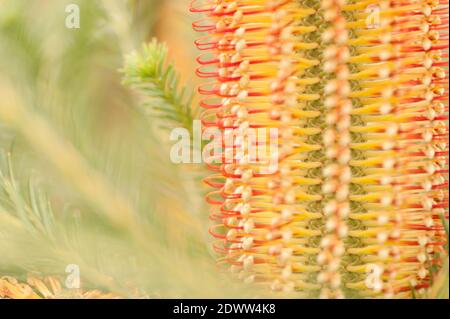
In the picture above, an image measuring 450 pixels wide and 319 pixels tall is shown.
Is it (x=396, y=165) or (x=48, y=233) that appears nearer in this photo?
(x=396, y=165)

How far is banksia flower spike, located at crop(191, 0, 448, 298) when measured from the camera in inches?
15.2

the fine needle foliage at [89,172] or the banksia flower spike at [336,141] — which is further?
the fine needle foliage at [89,172]

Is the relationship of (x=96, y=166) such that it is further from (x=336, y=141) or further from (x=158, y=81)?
(x=336, y=141)

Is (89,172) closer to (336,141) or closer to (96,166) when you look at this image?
(96,166)

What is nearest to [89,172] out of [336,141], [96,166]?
[96,166]

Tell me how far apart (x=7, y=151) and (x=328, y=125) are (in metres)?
0.25

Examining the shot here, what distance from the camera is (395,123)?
392mm

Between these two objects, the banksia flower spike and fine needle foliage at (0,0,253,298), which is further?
fine needle foliage at (0,0,253,298)

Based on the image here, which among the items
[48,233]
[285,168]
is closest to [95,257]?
[48,233]

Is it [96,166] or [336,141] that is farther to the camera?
[96,166]

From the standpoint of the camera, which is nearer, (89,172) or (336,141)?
(336,141)

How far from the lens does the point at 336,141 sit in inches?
15.3

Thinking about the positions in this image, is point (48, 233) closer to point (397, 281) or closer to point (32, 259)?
point (32, 259)

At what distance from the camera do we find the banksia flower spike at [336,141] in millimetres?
387
